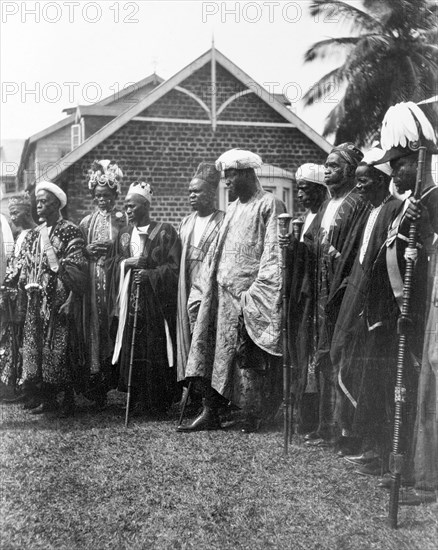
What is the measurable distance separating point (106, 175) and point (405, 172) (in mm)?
3928

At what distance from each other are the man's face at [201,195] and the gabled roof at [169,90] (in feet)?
3.11

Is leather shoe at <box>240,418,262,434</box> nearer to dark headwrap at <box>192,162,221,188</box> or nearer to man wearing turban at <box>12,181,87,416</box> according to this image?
man wearing turban at <box>12,181,87,416</box>

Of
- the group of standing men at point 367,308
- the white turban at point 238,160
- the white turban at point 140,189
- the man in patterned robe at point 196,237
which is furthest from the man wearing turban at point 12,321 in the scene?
the group of standing men at point 367,308

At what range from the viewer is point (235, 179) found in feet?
20.7

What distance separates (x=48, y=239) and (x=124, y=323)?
3.46 ft

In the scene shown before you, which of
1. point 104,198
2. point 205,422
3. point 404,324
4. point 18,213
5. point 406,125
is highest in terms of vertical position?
point 406,125

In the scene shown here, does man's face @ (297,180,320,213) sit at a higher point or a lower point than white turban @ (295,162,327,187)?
lower

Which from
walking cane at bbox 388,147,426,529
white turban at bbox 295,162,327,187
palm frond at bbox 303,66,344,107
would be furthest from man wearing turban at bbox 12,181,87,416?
walking cane at bbox 388,147,426,529

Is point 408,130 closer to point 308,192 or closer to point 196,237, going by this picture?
point 308,192

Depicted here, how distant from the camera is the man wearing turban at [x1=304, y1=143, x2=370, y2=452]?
5480mm

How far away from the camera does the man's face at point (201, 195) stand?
21.9 feet

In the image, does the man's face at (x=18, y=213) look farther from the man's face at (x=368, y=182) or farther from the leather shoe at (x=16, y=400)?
the man's face at (x=368, y=182)

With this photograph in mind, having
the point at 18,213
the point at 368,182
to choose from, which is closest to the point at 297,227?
the point at 368,182

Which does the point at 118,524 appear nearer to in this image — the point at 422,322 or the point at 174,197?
the point at 422,322
